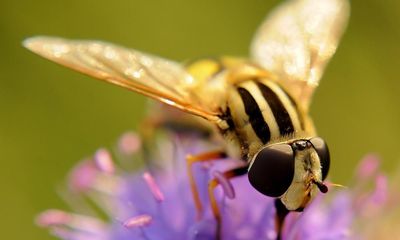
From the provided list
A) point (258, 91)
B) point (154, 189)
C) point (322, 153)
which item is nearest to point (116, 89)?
point (154, 189)

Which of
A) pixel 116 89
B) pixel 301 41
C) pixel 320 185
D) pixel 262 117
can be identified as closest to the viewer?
pixel 320 185

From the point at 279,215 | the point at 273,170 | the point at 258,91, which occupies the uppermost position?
the point at 258,91

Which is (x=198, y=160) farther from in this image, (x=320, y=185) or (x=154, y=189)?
(x=320, y=185)

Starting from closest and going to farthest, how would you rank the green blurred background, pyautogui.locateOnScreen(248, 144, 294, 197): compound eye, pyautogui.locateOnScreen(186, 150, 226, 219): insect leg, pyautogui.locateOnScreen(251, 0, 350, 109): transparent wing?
pyautogui.locateOnScreen(248, 144, 294, 197): compound eye
pyautogui.locateOnScreen(186, 150, 226, 219): insect leg
pyautogui.locateOnScreen(251, 0, 350, 109): transparent wing
the green blurred background

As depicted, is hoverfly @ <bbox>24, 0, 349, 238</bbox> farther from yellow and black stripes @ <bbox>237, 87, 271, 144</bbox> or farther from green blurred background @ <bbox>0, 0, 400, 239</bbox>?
green blurred background @ <bbox>0, 0, 400, 239</bbox>

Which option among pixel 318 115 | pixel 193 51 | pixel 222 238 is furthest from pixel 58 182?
pixel 222 238

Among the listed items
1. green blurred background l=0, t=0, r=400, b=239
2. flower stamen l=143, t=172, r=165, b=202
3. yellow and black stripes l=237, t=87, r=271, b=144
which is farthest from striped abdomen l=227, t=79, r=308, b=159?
green blurred background l=0, t=0, r=400, b=239

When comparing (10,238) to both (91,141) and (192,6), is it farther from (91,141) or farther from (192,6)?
(192,6)
